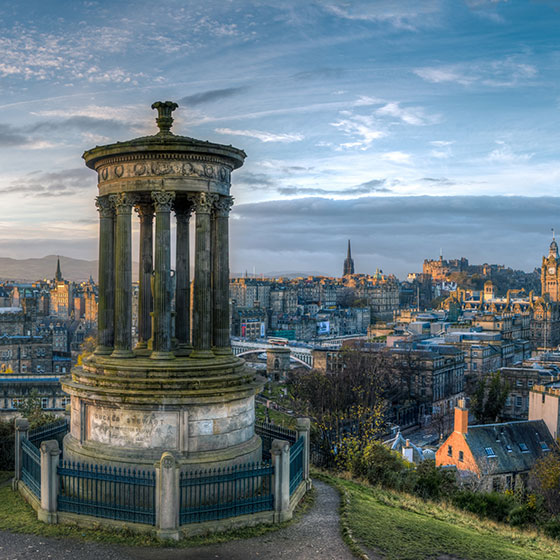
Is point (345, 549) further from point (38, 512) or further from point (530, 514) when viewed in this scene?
point (530, 514)

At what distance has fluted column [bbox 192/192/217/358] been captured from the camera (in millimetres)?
16359

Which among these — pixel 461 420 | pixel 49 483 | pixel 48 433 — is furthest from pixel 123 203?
pixel 461 420

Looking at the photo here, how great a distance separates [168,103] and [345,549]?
11333 mm

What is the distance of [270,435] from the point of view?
1867 centimetres

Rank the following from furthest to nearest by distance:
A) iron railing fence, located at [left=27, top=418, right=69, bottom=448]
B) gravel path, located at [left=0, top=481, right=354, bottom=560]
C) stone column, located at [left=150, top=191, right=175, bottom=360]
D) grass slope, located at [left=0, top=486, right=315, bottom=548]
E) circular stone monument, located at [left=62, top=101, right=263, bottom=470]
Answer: iron railing fence, located at [left=27, top=418, right=69, bottom=448]
stone column, located at [left=150, top=191, right=175, bottom=360]
circular stone monument, located at [left=62, top=101, right=263, bottom=470]
grass slope, located at [left=0, top=486, right=315, bottom=548]
gravel path, located at [left=0, top=481, right=354, bottom=560]

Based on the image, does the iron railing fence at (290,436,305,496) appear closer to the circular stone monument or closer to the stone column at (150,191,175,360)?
the circular stone monument

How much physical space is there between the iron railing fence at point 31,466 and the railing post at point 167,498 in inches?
139

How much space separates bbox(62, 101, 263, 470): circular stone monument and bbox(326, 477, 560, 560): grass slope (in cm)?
321

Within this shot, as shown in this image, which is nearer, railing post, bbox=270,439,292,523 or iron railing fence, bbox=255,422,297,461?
railing post, bbox=270,439,292,523

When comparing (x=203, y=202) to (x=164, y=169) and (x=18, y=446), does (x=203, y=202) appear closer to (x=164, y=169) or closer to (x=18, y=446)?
(x=164, y=169)

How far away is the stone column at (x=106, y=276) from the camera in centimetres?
1695

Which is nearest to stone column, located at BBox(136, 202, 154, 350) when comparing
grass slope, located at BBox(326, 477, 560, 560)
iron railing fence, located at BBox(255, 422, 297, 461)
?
iron railing fence, located at BBox(255, 422, 297, 461)

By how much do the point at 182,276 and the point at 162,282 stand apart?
2.66 m

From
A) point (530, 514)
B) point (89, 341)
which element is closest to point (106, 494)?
point (530, 514)
